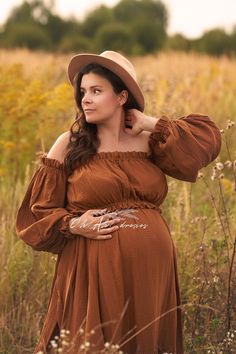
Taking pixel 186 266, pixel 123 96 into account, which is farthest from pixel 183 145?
pixel 186 266

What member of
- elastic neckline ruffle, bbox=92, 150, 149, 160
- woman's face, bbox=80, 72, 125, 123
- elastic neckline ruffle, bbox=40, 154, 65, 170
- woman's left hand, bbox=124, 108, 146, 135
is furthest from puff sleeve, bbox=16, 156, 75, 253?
woman's left hand, bbox=124, 108, 146, 135

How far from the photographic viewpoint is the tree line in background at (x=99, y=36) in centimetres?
3634

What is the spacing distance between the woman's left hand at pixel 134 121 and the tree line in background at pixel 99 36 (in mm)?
21459

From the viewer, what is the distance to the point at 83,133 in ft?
13.8

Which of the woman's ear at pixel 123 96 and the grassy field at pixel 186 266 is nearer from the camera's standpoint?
the woman's ear at pixel 123 96

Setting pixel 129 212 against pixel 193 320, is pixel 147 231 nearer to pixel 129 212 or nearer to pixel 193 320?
pixel 129 212

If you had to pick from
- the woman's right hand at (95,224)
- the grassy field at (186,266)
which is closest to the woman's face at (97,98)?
the woman's right hand at (95,224)

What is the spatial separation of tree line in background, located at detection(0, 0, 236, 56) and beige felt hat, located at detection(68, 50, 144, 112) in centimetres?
2148

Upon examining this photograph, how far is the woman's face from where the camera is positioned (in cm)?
417

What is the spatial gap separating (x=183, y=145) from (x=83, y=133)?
494mm

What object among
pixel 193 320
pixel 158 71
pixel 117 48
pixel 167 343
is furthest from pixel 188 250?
pixel 117 48

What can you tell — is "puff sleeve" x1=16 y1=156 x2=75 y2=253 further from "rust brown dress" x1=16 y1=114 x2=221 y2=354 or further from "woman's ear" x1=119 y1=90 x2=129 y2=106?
"woman's ear" x1=119 y1=90 x2=129 y2=106

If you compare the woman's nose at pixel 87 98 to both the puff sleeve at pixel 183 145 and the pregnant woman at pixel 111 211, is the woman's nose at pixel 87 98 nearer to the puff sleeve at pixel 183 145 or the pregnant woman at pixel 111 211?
the pregnant woman at pixel 111 211

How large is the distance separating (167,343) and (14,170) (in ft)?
11.7
